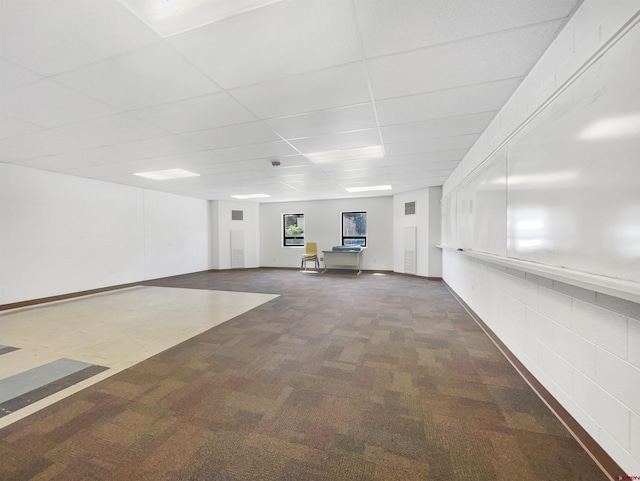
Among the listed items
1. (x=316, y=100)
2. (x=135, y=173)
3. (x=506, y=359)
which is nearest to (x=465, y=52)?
(x=316, y=100)

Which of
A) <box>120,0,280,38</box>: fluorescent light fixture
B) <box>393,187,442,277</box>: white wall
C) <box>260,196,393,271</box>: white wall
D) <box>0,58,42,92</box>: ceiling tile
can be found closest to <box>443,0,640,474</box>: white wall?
<box>120,0,280,38</box>: fluorescent light fixture

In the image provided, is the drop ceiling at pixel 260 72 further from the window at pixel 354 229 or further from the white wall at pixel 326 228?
the window at pixel 354 229

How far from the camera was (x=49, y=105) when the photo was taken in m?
2.64

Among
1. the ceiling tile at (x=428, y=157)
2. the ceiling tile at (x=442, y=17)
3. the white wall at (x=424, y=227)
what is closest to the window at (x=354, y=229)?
the white wall at (x=424, y=227)

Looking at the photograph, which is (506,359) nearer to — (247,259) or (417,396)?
(417,396)

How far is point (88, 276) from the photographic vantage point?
5.90m

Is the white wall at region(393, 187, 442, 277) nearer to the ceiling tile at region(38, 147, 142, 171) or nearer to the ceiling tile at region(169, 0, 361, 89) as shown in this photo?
the ceiling tile at region(169, 0, 361, 89)

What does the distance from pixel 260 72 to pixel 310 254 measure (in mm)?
7812

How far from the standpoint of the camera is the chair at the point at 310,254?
952 cm

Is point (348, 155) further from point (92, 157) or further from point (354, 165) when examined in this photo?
point (92, 157)

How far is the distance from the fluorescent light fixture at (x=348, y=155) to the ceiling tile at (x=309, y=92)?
150 cm

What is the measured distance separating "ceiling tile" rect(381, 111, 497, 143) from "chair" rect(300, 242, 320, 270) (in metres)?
6.30

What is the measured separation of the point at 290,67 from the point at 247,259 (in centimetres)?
881

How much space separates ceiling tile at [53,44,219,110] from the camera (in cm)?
198
